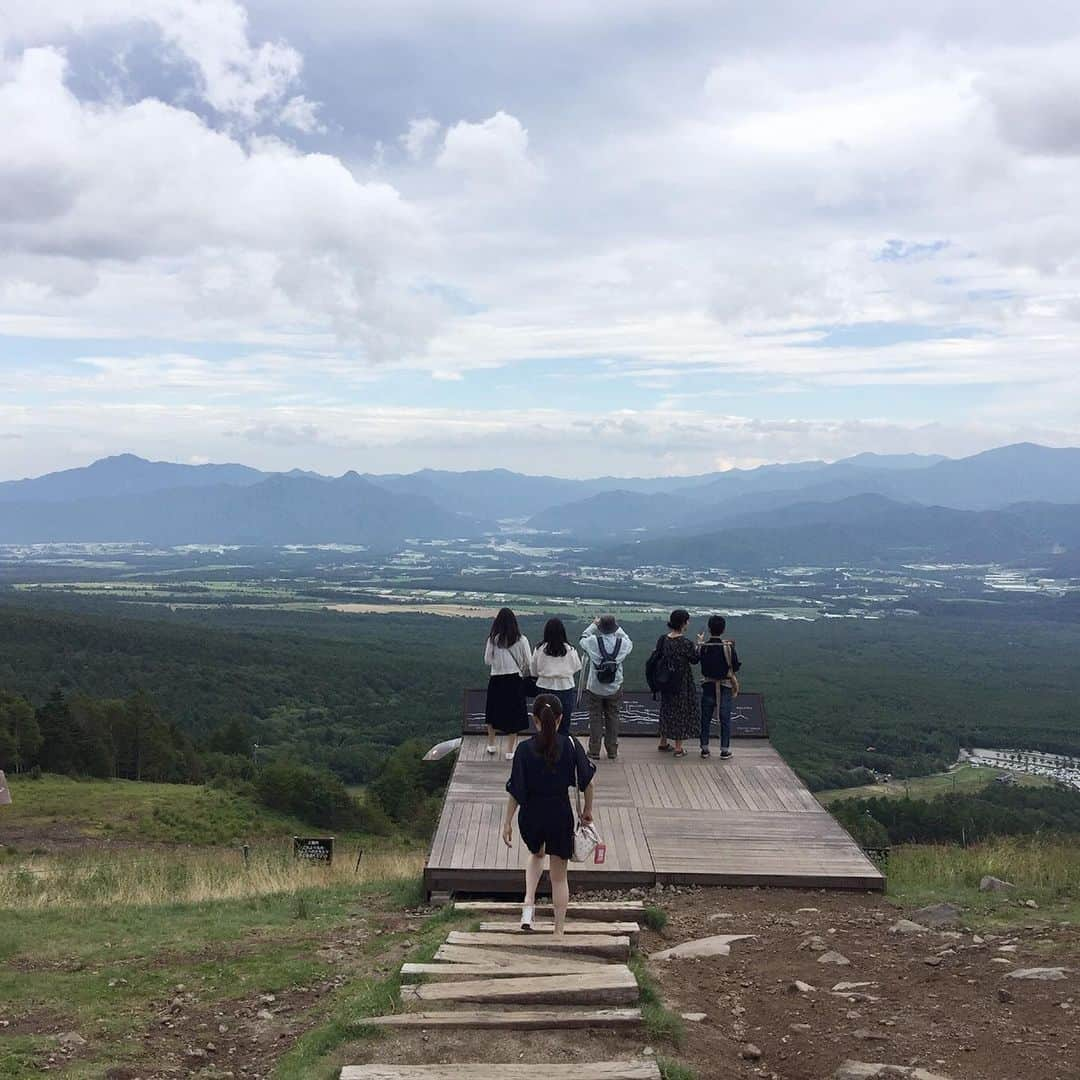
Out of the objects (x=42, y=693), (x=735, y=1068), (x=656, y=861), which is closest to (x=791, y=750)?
Answer: (x=42, y=693)

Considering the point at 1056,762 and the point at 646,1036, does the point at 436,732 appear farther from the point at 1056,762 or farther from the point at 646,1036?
the point at 646,1036

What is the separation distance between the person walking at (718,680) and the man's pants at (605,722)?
104 centimetres

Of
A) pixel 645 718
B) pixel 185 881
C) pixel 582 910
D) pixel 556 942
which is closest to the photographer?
pixel 556 942

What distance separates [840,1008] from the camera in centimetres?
525

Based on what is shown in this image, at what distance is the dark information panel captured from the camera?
12.4 meters

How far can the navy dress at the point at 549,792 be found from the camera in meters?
6.14

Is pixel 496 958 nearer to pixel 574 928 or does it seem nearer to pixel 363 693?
pixel 574 928

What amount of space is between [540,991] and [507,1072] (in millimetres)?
802

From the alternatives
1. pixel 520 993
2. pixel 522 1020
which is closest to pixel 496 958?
pixel 520 993

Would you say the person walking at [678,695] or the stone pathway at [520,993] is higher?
the person walking at [678,695]

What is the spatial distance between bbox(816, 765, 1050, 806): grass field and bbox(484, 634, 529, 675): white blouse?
3728 cm

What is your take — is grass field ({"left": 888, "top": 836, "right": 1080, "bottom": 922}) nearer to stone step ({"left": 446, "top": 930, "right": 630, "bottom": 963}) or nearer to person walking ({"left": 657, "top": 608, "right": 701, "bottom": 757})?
person walking ({"left": 657, "top": 608, "right": 701, "bottom": 757})

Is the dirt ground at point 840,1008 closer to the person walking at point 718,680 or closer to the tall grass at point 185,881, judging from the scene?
the tall grass at point 185,881

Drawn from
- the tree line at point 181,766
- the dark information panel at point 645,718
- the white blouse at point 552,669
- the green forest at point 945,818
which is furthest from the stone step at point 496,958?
the tree line at point 181,766
